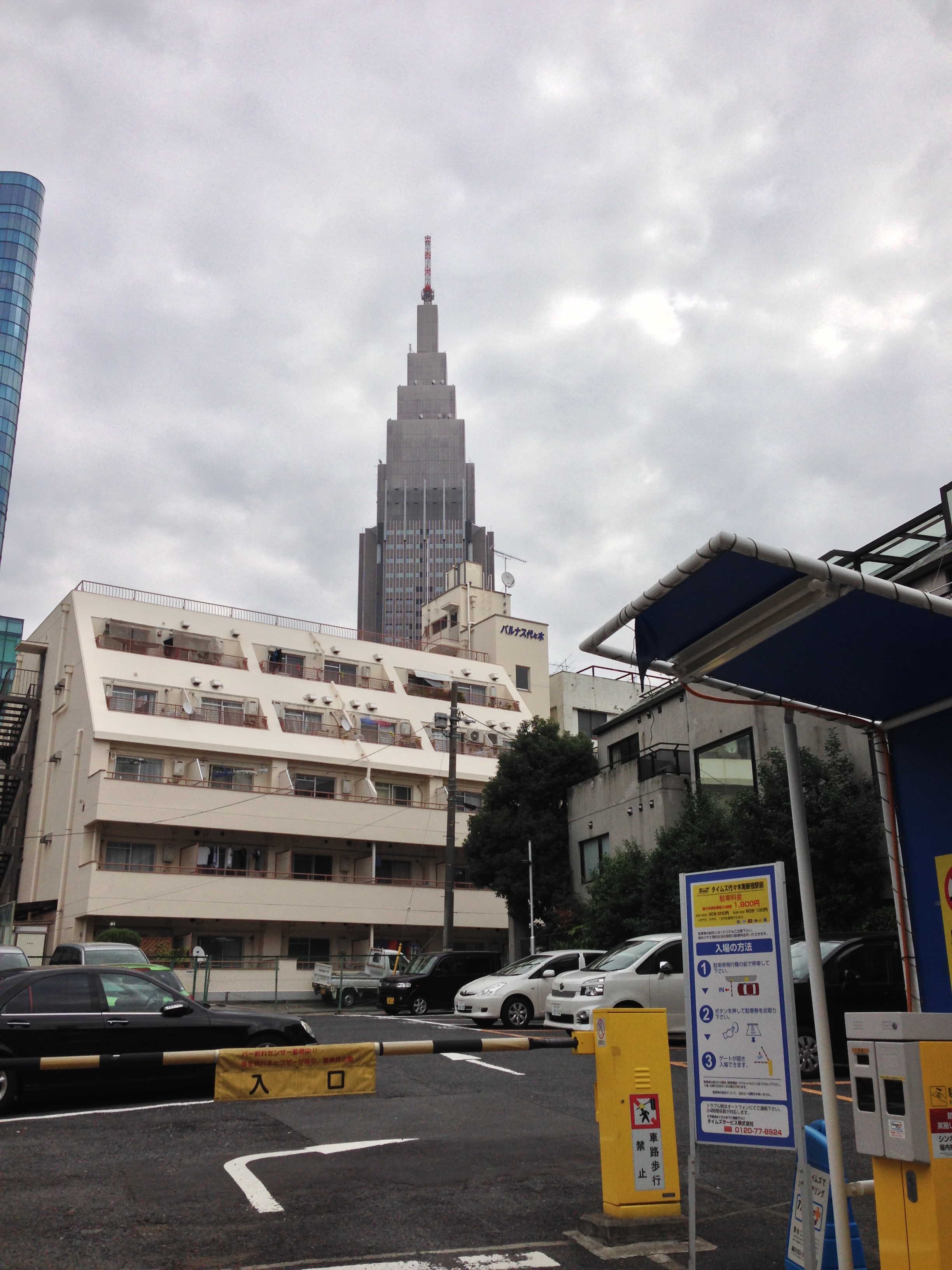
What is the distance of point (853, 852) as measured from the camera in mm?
20297

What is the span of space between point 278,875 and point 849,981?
30.6m

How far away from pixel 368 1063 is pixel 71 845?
104 feet

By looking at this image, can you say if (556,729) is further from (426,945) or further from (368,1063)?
(368,1063)

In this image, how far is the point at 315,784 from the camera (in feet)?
146

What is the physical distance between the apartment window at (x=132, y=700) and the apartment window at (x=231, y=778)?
340 centimetres

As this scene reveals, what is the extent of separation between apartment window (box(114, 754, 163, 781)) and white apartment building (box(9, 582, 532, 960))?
0.09 meters

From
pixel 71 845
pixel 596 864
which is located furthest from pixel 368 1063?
pixel 71 845

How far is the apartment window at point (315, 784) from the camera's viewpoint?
44062 millimetres

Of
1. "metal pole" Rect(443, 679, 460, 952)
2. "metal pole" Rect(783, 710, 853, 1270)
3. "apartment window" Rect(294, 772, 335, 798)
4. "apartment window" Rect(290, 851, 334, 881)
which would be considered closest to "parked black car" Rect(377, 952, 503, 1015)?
"metal pole" Rect(443, 679, 460, 952)

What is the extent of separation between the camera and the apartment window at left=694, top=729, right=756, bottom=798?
24.8 metres

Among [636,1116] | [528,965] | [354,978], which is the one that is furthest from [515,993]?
[354,978]

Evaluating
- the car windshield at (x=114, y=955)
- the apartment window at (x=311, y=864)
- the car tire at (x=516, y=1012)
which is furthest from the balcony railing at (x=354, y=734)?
the car windshield at (x=114, y=955)

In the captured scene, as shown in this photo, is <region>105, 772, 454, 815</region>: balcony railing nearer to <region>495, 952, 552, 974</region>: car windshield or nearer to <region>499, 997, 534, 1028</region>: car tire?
<region>495, 952, 552, 974</region>: car windshield

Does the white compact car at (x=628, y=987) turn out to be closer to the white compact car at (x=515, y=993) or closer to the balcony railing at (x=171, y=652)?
the white compact car at (x=515, y=993)
